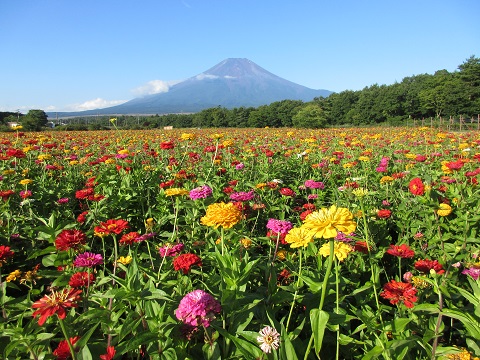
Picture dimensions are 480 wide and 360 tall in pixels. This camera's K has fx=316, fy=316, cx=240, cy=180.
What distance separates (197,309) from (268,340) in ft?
1.01

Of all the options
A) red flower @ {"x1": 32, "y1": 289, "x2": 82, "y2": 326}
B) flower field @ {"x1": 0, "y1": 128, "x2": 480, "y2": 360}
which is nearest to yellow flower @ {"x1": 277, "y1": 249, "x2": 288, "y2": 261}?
flower field @ {"x1": 0, "y1": 128, "x2": 480, "y2": 360}

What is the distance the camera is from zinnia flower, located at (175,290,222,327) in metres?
1.28

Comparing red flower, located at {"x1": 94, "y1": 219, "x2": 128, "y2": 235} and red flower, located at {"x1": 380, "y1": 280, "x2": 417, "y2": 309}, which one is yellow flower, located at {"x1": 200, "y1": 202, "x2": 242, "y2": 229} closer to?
red flower, located at {"x1": 94, "y1": 219, "x2": 128, "y2": 235}

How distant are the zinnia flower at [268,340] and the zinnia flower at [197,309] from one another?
0.70 ft

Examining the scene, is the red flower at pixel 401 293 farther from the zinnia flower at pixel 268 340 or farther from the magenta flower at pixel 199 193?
the magenta flower at pixel 199 193

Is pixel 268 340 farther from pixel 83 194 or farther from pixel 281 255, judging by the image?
pixel 83 194

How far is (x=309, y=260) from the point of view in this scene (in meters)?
2.66

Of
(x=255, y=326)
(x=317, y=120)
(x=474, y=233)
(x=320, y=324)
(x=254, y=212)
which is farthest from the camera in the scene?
(x=317, y=120)

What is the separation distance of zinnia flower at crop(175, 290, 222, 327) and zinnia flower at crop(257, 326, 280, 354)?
0.70 ft

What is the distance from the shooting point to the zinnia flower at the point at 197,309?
1.28 meters

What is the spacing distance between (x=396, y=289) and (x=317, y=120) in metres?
37.9

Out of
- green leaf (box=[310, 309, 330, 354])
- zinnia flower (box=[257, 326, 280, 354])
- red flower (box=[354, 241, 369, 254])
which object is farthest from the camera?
red flower (box=[354, 241, 369, 254])

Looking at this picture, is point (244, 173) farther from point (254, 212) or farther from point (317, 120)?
point (317, 120)

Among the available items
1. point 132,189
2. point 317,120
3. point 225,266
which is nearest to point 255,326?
point 225,266
